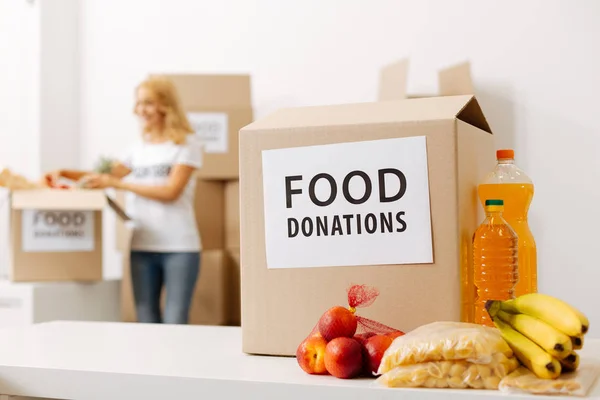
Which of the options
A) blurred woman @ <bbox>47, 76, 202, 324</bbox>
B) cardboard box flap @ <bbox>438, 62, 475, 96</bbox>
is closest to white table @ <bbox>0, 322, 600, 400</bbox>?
blurred woman @ <bbox>47, 76, 202, 324</bbox>

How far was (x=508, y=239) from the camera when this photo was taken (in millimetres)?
838

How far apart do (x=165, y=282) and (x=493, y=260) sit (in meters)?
1.91

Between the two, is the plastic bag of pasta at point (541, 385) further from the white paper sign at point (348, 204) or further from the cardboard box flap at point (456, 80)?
the cardboard box flap at point (456, 80)

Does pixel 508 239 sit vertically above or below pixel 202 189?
below

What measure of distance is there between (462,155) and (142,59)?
2800 mm

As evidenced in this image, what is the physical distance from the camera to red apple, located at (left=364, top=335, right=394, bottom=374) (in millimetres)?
705

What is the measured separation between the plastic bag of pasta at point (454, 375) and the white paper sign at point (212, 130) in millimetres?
2280

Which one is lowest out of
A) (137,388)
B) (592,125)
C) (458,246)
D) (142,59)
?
(137,388)

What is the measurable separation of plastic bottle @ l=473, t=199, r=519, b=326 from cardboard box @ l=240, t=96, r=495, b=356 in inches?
0.9

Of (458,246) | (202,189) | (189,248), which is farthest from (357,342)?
(202,189)

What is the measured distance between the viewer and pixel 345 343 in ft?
2.31

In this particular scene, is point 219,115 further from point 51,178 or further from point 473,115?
point 473,115

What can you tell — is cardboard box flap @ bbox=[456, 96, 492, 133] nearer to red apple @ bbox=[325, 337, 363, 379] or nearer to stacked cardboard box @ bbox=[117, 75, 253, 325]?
red apple @ bbox=[325, 337, 363, 379]

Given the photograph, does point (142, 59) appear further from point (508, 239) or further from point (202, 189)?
point (508, 239)
